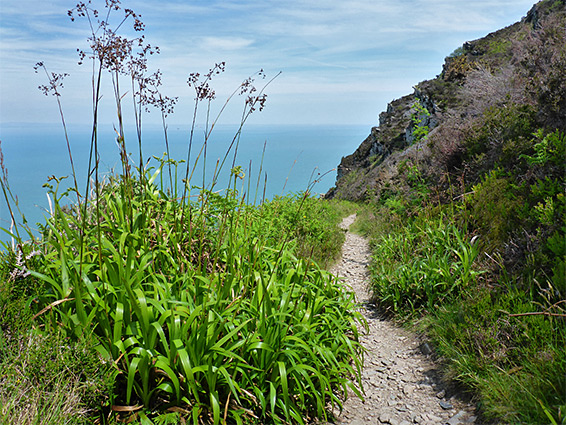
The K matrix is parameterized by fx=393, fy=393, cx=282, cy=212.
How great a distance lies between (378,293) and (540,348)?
110 inches

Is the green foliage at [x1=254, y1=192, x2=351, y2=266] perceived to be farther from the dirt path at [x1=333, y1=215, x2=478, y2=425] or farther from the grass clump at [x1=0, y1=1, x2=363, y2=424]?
the grass clump at [x1=0, y1=1, x2=363, y2=424]

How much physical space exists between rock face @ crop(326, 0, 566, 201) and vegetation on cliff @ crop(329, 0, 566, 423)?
0.67 feet

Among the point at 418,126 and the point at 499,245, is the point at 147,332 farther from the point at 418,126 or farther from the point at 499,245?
the point at 418,126

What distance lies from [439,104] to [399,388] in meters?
16.2

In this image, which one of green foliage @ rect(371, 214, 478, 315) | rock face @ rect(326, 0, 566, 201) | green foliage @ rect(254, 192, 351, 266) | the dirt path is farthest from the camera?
rock face @ rect(326, 0, 566, 201)

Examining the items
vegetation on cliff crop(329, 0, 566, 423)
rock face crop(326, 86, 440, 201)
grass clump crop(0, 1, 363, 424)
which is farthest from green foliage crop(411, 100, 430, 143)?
grass clump crop(0, 1, 363, 424)

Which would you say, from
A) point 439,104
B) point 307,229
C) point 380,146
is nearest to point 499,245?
point 307,229

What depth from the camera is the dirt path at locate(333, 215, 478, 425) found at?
3.51 meters

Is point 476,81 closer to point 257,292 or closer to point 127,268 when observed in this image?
point 257,292

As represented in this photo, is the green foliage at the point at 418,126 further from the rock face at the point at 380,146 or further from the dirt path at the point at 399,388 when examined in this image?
the dirt path at the point at 399,388

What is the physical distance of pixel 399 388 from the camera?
405 centimetres

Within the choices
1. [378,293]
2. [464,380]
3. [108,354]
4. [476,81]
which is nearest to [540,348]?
[464,380]

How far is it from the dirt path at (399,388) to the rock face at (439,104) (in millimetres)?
3969

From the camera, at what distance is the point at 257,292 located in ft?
11.8
